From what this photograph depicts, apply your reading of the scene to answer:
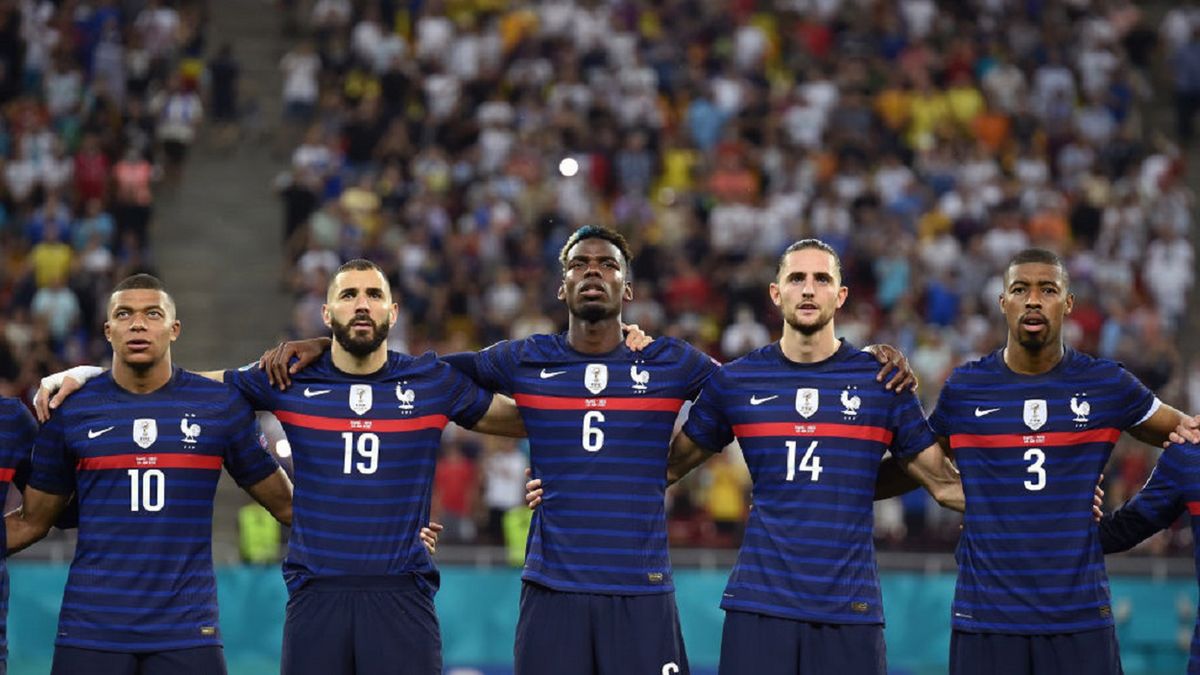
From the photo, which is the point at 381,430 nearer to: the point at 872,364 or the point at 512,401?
the point at 512,401

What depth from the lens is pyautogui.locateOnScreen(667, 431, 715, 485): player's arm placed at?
9.95 m

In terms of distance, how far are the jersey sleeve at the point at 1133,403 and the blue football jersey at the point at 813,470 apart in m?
0.93

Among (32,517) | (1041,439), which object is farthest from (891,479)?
(32,517)

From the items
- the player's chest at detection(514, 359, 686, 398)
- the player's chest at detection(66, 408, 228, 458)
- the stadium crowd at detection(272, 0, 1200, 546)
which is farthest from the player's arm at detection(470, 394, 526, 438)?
the stadium crowd at detection(272, 0, 1200, 546)

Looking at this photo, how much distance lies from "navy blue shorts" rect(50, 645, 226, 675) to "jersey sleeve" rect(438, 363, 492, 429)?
65.6 inches

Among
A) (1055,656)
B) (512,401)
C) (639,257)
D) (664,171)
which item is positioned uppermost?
(664,171)

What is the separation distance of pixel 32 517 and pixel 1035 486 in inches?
186

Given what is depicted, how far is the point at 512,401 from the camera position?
10023mm

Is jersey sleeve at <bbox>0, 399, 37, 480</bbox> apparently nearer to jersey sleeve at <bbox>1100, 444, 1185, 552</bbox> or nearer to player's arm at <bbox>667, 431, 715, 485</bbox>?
player's arm at <bbox>667, 431, 715, 485</bbox>

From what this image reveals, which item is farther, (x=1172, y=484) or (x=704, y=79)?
(x=704, y=79)

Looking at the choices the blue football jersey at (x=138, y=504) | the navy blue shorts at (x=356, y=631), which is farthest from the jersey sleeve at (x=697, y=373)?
the blue football jersey at (x=138, y=504)

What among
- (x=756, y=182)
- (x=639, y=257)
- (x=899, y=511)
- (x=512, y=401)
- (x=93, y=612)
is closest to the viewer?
(x=93, y=612)

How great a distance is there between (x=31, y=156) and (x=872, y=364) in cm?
1609

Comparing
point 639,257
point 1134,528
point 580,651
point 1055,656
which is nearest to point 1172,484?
point 1134,528
